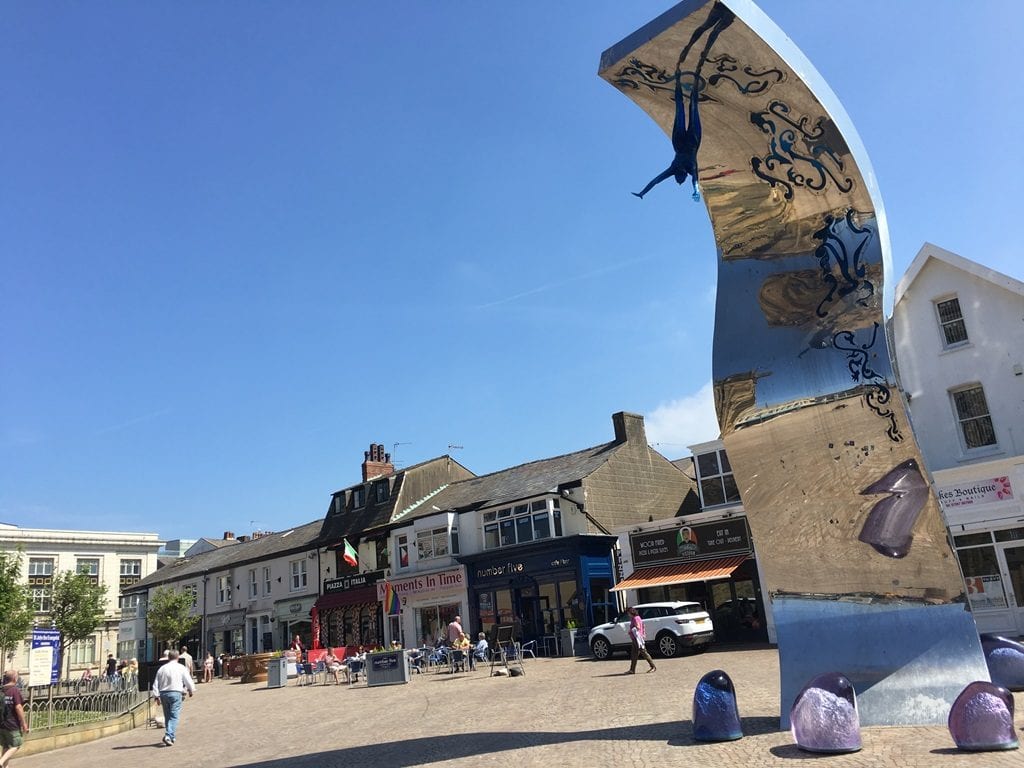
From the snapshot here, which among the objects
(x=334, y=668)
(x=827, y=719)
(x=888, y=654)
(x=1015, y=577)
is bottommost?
(x=334, y=668)

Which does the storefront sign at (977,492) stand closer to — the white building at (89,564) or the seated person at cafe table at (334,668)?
the seated person at cafe table at (334,668)

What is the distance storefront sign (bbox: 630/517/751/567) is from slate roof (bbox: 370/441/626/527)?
3915 mm

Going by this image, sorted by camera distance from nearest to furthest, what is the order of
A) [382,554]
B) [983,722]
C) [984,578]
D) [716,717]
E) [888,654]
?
[983,722], [716,717], [888,654], [984,578], [382,554]

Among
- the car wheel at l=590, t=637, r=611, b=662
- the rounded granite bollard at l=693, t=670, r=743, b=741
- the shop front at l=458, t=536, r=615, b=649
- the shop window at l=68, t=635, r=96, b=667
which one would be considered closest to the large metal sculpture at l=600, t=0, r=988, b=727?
the rounded granite bollard at l=693, t=670, r=743, b=741

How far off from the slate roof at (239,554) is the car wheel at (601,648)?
77.5 feet

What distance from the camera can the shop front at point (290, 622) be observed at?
42.6 meters

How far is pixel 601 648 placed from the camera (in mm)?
23953

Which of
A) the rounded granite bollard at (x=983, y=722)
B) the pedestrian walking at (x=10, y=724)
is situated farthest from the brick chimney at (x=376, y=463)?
the rounded granite bollard at (x=983, y=722)

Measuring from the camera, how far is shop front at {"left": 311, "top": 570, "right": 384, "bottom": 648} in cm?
3872

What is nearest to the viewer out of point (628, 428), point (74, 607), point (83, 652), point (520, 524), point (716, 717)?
point (716, 717)

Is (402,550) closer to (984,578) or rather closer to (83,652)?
(984,578)

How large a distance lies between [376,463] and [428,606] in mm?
12067

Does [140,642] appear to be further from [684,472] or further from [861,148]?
[861,148]

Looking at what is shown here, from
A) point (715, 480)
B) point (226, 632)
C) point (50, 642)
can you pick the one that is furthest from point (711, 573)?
point (226, 632)
